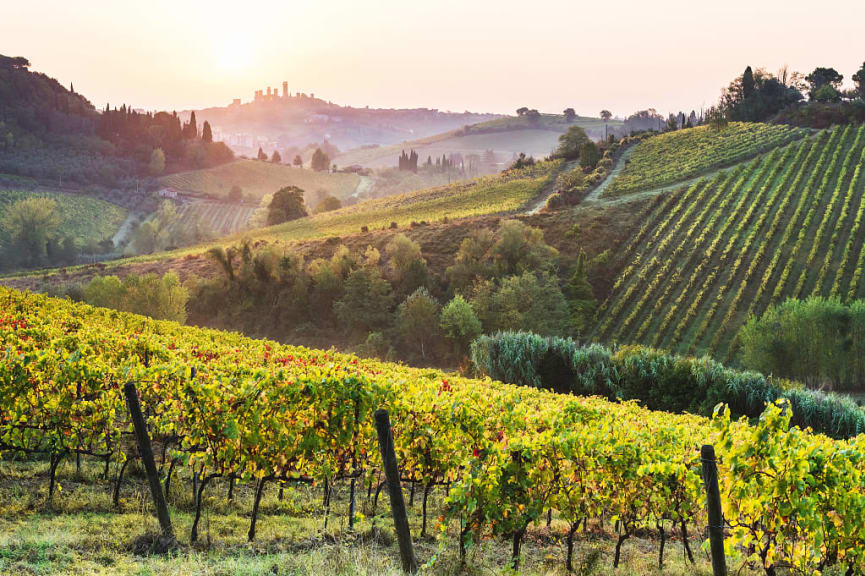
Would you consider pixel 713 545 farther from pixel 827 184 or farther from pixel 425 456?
pixel 827 184

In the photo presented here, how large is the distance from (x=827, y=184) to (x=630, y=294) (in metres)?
32.1

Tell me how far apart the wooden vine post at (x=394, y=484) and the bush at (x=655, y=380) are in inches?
827

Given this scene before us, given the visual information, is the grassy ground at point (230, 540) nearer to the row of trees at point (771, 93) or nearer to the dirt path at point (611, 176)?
the dirt path at point (611, 176)

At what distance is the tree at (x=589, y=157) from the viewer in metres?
101

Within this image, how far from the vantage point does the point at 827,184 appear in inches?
2687

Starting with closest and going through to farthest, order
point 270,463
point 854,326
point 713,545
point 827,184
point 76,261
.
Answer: point 713,545
point 270,463
point 854,326
point 827,184
point 76,261

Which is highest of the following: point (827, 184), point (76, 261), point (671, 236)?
point (827, 184)

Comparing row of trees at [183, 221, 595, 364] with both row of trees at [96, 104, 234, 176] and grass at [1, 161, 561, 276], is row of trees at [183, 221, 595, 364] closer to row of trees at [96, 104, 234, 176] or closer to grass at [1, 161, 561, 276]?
grass at [1, 161, 561, 276]

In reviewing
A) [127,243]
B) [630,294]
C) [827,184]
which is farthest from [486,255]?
[127,243]

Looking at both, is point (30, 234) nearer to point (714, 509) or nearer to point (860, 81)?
point (714, 509)

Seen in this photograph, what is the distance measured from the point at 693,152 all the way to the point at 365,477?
97385mm

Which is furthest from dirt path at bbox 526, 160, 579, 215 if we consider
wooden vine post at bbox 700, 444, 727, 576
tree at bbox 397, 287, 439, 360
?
wooden vine post at bbox 700, 444, 727, 576

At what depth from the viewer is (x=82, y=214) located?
440 feet

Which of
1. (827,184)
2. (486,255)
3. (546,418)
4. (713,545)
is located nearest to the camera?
(713,545)
